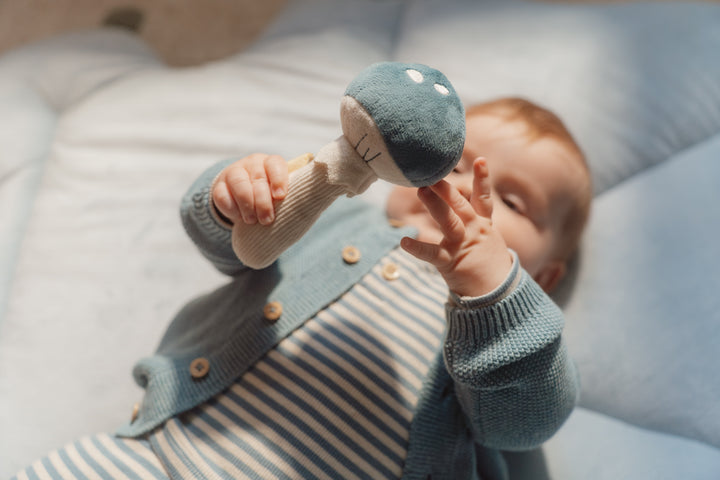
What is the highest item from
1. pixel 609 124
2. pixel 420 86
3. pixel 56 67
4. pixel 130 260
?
pixel 420 86

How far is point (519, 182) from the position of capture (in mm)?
776

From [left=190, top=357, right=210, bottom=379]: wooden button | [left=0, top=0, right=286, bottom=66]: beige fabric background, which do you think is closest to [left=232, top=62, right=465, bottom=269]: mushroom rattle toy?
[left=190, top=357, right=210, bottom=379]: wooden button

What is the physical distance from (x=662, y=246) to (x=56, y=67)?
3.70ft

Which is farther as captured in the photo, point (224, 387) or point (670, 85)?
point (670, 85)

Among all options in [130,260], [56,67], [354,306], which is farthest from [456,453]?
[56,67]

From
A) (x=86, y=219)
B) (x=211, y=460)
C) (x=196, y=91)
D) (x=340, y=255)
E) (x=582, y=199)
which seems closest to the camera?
(x=211, y=460)

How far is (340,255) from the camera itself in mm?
764

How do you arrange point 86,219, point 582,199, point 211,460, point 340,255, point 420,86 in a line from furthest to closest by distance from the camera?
point 86,219
point 582,199
point 340,255
point 211,460
point 420,86

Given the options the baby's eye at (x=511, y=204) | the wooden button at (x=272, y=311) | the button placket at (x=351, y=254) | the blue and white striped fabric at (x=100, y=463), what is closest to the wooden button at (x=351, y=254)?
the button placket at (x=351, y=254)

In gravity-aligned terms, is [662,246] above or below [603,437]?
above

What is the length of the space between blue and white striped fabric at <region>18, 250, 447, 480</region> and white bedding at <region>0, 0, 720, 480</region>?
0.69ft

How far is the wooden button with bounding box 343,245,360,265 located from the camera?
2.47 feet

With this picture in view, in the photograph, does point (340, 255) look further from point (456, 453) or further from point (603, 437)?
point (603, 437)

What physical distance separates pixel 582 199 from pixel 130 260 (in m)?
0.70
